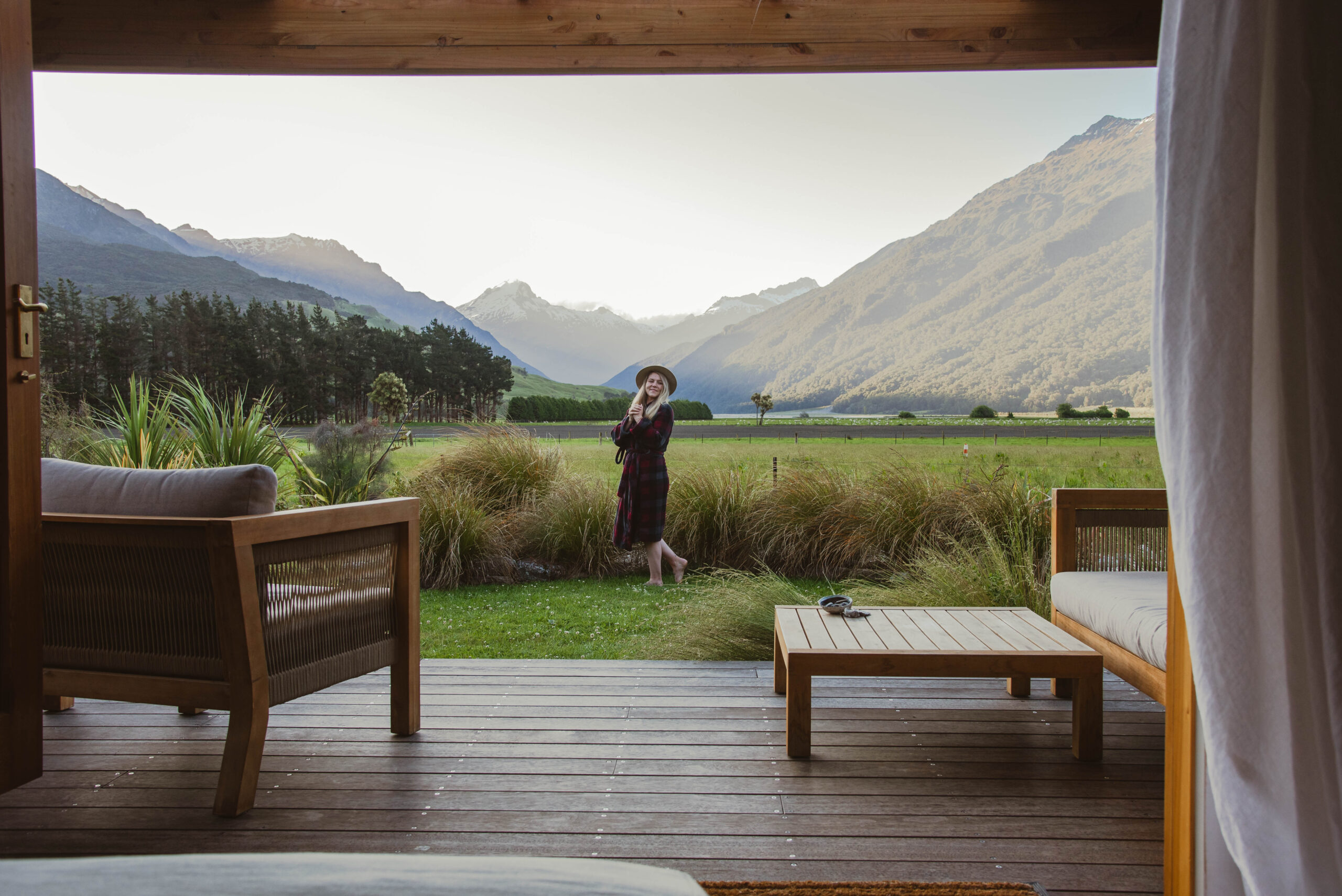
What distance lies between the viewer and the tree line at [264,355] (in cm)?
616

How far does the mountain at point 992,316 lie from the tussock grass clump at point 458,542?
166 inches

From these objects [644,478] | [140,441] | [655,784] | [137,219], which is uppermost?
[137,219]

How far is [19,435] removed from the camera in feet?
5.47

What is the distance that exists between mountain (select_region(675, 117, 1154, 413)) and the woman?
13.4 feet

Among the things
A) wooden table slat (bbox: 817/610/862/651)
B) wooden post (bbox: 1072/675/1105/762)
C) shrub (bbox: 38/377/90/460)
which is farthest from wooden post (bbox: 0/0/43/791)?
shrub (bbox: 38/377/90/460)

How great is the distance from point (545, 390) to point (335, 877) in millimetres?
7883

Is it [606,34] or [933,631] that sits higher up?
[606,34]

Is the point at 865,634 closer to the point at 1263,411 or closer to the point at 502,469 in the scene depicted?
the point at 1263,411

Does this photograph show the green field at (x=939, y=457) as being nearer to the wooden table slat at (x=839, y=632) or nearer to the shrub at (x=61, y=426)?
the wooden table slat at (x=839, y=632)

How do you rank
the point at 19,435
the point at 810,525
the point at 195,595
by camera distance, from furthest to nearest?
the point at 810,525, the point at 195,595, the point at 19,435

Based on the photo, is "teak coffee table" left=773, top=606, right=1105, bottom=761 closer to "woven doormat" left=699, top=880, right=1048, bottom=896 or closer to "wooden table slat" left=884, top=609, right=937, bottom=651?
"wooden table slat" left=884, top=609, right=937, bottom=651

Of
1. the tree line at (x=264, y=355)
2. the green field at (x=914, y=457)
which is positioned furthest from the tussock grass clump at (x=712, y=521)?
the tree line at (x=264, y=355)

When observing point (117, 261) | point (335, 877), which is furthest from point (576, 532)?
point (117, 261)

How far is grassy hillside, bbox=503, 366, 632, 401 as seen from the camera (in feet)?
26.2
